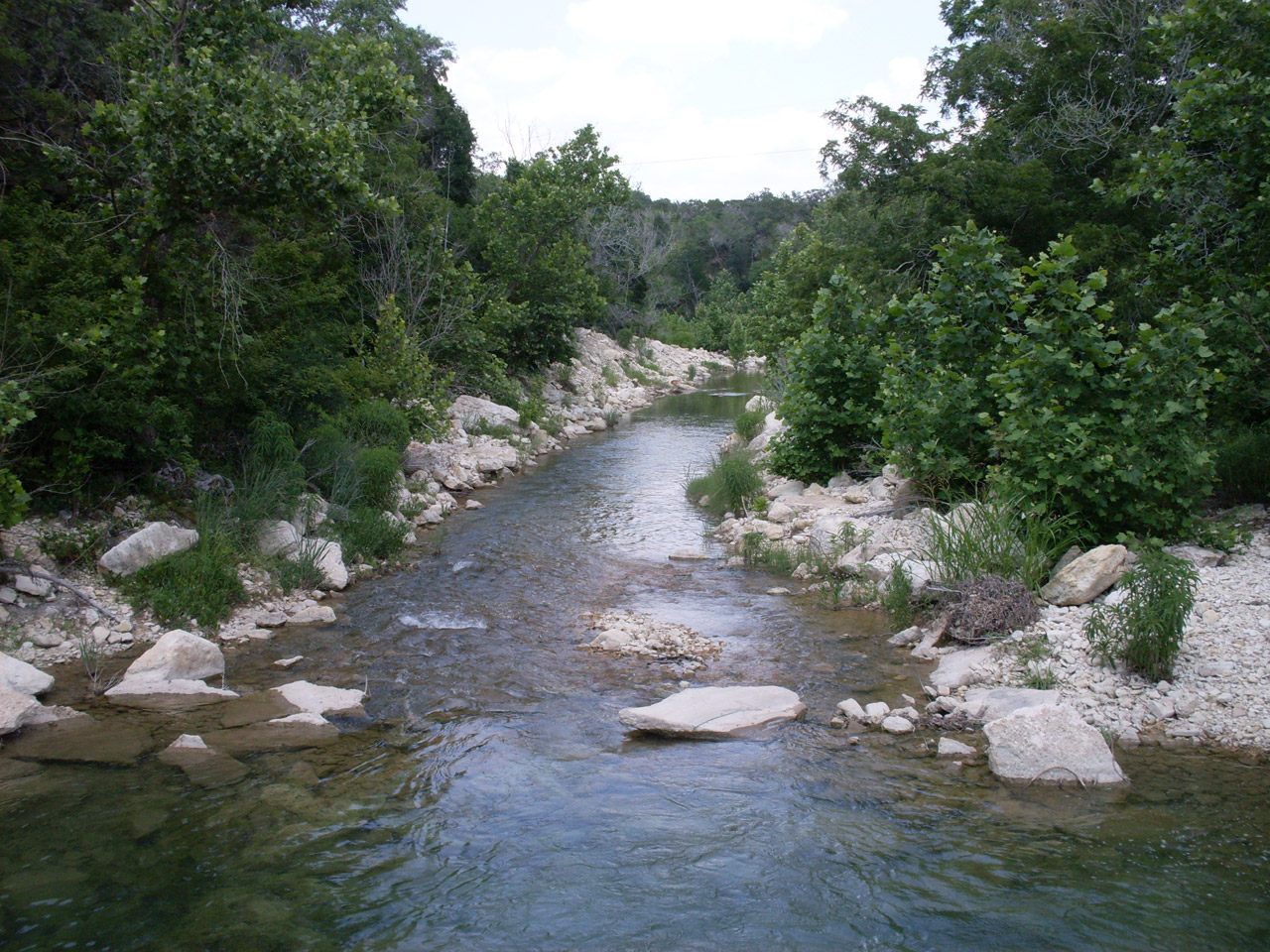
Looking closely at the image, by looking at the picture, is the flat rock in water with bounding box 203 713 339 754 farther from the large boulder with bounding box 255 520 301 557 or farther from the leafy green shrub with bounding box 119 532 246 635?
the large boulder with bounding box 255 520 301 557

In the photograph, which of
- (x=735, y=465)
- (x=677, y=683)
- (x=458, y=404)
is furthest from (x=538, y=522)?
(x=458, y=404)

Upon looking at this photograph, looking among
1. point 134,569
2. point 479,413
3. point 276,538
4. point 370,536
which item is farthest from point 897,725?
point 479,413

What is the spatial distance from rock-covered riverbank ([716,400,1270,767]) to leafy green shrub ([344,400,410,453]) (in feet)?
24.8

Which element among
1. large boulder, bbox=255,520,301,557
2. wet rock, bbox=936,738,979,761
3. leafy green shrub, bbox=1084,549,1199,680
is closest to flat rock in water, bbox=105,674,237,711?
large boulder, bbox=255,520,301,557

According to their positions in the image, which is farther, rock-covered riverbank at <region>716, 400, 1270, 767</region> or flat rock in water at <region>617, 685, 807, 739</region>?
flat rock in water at <region>617, 685, 807, 739</region>

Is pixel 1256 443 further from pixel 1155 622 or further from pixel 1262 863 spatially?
pixel 1262 863

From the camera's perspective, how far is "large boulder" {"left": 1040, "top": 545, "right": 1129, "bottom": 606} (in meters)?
6.70

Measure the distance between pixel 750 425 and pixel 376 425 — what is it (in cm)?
805

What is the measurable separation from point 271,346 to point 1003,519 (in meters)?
7.85

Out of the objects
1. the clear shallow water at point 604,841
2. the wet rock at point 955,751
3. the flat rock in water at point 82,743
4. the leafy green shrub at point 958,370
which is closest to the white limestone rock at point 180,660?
the clear shallow water at point 604,841

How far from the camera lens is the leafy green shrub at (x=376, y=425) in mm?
13148

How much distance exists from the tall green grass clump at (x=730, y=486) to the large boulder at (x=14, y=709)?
8.75 meters

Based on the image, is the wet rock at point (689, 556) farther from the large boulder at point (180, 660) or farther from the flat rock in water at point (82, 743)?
the flat rock in water at point (82, 743)

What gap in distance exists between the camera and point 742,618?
816 cm
